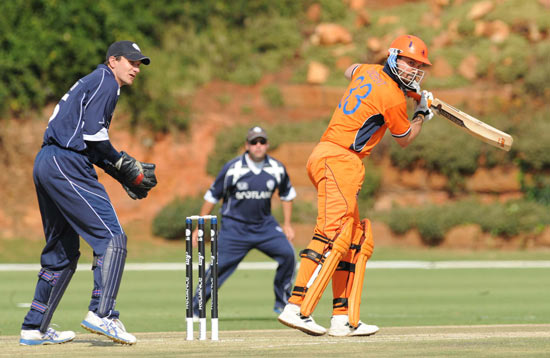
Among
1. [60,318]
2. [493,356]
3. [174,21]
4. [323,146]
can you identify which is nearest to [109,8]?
[174,21]

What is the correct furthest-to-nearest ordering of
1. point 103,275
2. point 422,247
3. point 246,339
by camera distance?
point 422,247
point 246,339
point 103,275

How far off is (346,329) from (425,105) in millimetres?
1882

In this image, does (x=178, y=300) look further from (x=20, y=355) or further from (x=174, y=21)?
(x=174, y=21)

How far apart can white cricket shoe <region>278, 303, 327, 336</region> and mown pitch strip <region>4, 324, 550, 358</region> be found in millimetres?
66

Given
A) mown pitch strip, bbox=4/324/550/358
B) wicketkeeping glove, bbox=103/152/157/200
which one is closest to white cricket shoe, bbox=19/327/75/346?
mown pitch strip, bbox=4/324/550/358

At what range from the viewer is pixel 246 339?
7.12 meters

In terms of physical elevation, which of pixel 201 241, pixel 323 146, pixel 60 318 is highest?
pixel 323 146

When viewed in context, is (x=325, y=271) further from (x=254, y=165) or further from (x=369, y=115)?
(x=254, y=165)

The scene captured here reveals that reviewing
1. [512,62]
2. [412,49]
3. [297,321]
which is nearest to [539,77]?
[512,62]

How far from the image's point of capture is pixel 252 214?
1016 centimetres

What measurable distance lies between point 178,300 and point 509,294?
4311mm

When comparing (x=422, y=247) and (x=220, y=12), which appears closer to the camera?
(x=422, y=247)

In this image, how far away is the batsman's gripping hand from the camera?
769cm

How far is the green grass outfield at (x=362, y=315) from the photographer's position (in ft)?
21.1
